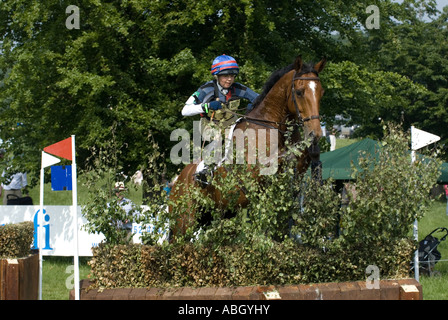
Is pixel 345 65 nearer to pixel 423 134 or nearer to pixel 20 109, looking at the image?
pixel 423 134

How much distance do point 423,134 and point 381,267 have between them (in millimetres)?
3877

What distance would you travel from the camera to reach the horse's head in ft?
20.6

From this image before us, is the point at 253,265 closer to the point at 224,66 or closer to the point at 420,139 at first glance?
the point at 224,66

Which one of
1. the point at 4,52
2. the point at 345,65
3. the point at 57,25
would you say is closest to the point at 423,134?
the point at 345,65

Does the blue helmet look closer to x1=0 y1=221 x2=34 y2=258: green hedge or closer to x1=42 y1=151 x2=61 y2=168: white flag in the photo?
x1=42 y1=151 x2=61 y2=168: white flag

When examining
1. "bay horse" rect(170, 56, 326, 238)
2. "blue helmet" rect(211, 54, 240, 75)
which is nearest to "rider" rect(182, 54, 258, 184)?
"blue helmet" rect(211, 54, 240, 75)

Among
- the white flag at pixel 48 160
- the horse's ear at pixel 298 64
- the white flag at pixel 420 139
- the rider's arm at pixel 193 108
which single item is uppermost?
the horse's ear at pixel 298 64

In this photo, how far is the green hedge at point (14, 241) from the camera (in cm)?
728

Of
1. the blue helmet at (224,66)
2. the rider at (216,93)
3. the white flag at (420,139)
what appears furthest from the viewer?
the white flag at (420,139)

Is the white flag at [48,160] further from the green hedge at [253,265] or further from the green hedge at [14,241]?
the green hedge at [253,265]

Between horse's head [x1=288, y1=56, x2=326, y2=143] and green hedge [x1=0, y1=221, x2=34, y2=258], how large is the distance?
3688mm

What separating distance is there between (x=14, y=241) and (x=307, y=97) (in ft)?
12.9

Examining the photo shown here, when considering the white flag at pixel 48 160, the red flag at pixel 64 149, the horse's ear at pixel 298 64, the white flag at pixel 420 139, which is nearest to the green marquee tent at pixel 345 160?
the white flag at pixel 420 139

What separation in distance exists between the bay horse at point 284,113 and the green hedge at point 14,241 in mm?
2093
